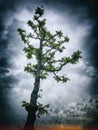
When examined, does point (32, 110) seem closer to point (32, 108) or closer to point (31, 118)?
point (32, 108)

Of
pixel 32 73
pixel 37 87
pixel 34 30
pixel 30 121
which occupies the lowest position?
pixel 30 121

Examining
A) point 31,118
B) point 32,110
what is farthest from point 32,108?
point 31,118

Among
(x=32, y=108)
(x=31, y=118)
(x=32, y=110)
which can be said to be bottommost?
(x=31, y=118)

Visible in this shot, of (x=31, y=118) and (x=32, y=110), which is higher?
(x=32, y=110)

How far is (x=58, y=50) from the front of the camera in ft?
53.2

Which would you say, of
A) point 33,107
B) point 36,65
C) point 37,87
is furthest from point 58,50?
point 33,107

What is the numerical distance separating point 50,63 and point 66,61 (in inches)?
42.8

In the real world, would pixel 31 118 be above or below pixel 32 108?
below

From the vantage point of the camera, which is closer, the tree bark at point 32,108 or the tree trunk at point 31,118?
the tree trunk at point 31,118

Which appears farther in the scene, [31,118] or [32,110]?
[32,110]

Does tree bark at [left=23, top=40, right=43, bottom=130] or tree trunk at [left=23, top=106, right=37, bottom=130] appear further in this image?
tree bark at [left=23, top=40, right=43, bottom=130]

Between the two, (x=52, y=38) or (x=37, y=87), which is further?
(x=52, y=38)

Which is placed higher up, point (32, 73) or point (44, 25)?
point (44, 25)

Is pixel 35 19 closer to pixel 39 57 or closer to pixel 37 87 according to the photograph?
pixel 39 57
